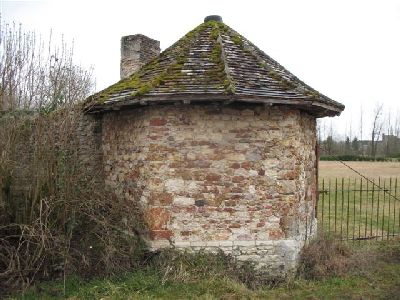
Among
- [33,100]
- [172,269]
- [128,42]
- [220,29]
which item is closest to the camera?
[172,269]

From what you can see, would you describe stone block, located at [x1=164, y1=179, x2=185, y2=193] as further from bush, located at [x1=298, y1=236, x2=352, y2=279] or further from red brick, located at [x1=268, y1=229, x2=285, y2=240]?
bush, located at [x1=298, y1=236, x2=352, y2=279]

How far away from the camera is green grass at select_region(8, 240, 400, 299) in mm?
6734

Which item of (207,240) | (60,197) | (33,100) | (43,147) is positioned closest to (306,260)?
(207,240)

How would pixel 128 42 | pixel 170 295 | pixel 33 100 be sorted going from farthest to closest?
pixel 128 42, pixel 33 100, pixel 170 295

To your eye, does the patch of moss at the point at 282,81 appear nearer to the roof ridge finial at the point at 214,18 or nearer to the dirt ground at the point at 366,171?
the roof ridge finial at the point at 214,18

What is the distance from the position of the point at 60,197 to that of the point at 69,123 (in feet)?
4.72

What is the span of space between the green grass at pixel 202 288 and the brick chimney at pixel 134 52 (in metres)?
6.34

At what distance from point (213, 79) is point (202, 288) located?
368cm

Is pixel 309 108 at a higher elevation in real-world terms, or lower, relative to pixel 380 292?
higher

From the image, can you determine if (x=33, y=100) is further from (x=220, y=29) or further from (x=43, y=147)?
(x=220, y=29)

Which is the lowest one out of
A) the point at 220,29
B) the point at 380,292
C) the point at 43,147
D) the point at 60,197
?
the point at 380,292

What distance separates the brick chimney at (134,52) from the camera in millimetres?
11844

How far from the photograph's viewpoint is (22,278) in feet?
23.0

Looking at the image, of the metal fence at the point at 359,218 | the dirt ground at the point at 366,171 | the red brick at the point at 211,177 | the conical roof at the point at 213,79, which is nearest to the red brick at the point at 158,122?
the conical roof at the point at 213,79
